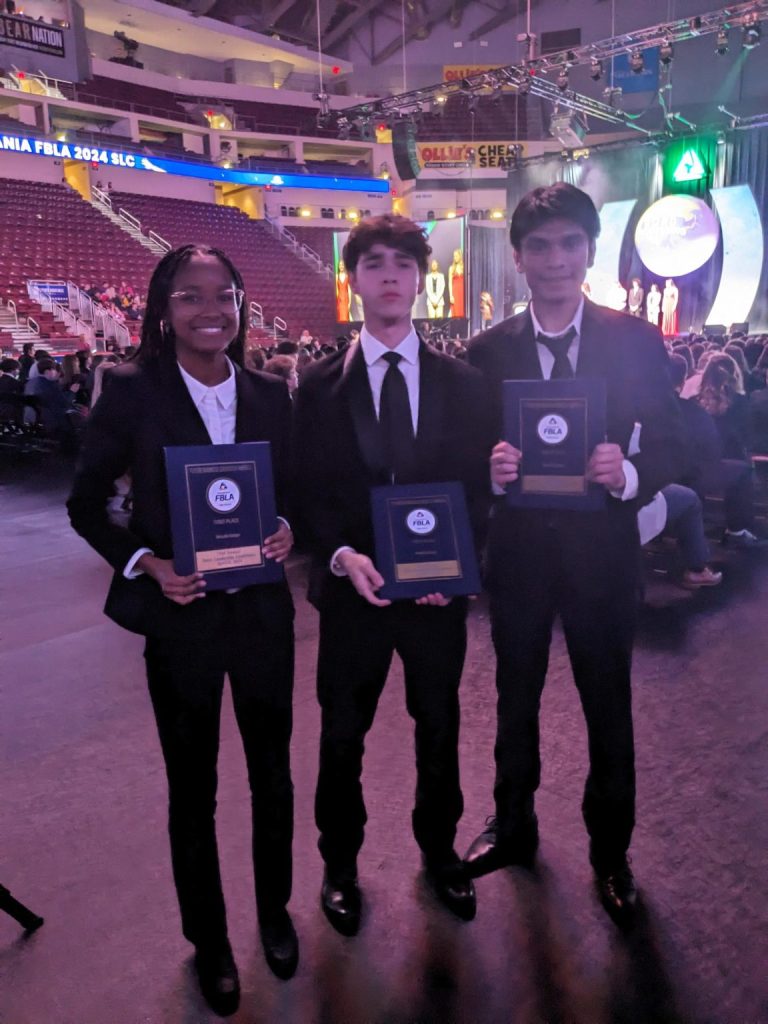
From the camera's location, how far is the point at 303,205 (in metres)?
29.3

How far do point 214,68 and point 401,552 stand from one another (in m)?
34.3

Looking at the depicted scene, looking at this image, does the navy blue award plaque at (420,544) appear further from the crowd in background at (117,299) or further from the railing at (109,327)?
the crowd in background at (117,299)

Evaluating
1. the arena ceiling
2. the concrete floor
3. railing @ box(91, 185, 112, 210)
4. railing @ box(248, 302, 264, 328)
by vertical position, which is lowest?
Result: the concrete floor

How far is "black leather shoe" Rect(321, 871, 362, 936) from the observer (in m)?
2.02

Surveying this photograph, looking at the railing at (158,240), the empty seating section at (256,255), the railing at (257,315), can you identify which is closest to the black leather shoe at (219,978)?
the railing at (257,315)

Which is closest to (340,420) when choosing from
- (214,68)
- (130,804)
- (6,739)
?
(130,804)

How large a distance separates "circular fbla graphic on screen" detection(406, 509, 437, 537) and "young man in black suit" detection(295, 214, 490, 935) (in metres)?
0.15

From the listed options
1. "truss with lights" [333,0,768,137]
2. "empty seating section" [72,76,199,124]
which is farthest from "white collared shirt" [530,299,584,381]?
"empty seating section" [72,76,199,124]

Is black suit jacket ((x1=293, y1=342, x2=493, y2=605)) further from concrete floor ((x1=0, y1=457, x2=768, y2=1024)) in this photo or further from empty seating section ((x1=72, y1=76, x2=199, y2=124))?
empty seating section ((x1=72, y1=76, x2=199, y2=124))

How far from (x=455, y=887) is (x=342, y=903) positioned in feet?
1.00

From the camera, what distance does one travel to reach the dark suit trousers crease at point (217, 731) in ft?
5.67

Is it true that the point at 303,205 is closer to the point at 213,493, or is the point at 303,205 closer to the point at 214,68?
the point at 214,68

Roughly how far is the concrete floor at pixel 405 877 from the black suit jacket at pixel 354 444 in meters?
0.93

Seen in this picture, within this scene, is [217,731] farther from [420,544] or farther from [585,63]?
[585,63]
